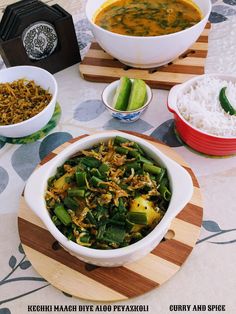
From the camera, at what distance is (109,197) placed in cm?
84

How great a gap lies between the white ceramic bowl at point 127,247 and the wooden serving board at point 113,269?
0.09 feet

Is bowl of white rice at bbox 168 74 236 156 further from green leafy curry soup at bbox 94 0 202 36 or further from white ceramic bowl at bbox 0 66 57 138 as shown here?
white ceramic bowl at bbox 0 66 57 138

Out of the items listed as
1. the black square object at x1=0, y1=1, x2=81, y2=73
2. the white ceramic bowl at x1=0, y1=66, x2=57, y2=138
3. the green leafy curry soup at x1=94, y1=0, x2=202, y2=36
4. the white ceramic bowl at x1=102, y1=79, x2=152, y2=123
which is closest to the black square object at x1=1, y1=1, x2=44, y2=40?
the black square object at x1=0, y1=1, x2=81, y2=73

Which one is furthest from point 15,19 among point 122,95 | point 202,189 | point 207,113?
point 202,189

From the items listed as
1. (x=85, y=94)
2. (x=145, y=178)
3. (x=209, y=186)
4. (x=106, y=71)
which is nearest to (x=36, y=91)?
(x=85, y=94)

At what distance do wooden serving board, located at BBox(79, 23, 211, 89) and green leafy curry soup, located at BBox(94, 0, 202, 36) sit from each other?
129 millimetres

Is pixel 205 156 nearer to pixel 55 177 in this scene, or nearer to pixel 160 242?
pixel 160 242

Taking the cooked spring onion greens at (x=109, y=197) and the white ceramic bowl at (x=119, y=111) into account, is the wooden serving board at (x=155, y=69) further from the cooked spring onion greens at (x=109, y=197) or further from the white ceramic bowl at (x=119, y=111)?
the cooked spring onion greens at (x=109, y=197)

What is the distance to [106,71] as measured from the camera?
4.53ft

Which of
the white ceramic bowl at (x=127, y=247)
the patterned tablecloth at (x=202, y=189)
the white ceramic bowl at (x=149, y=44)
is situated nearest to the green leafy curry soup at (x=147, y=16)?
the white ceramic bowl at (x=149, y=44)

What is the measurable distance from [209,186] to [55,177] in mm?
468

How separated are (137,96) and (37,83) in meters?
0.42

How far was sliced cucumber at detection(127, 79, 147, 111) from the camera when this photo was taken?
1155 millimetres

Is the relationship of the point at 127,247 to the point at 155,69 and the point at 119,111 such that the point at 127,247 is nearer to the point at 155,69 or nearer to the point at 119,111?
the point at 119,111
